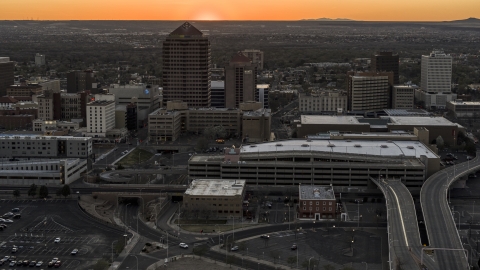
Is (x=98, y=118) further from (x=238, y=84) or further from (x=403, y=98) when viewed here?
(x=403, y=98)

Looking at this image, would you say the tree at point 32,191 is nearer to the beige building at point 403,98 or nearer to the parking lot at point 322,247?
the parking lot at point 322,247

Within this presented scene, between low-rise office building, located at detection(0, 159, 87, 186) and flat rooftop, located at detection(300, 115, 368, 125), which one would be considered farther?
flat rooftop, located at detection(300, 115, 368, 125)

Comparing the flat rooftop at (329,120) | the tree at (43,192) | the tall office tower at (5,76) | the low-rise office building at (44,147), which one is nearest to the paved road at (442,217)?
the flat rooftop at (329,120)

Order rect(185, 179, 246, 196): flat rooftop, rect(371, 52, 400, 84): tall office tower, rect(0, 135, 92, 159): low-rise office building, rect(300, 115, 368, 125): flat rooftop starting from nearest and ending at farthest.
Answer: rect(185, 179, 246, 196): flat rooftop
rect(0, 135, 92, 159): low-rise office building
rect(300, 115, 368, 125): flat rooftop
rect(371, 52, 400, 84): tall office tower

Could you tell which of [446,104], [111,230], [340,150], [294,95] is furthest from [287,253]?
[294,95]

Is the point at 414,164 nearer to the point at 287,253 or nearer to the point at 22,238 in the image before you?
the point at 287,253

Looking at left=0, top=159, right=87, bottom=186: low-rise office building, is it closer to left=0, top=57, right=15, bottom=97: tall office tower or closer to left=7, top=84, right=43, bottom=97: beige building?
left=7, top=84, right=43, bottom=97: beige building

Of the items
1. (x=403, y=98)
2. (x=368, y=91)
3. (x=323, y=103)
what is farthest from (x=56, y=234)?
(x=403, y=98)

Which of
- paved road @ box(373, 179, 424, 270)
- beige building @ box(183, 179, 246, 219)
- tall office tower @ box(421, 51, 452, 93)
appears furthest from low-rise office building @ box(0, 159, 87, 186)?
tall office tower @ box(421, 51, 452, 93)
